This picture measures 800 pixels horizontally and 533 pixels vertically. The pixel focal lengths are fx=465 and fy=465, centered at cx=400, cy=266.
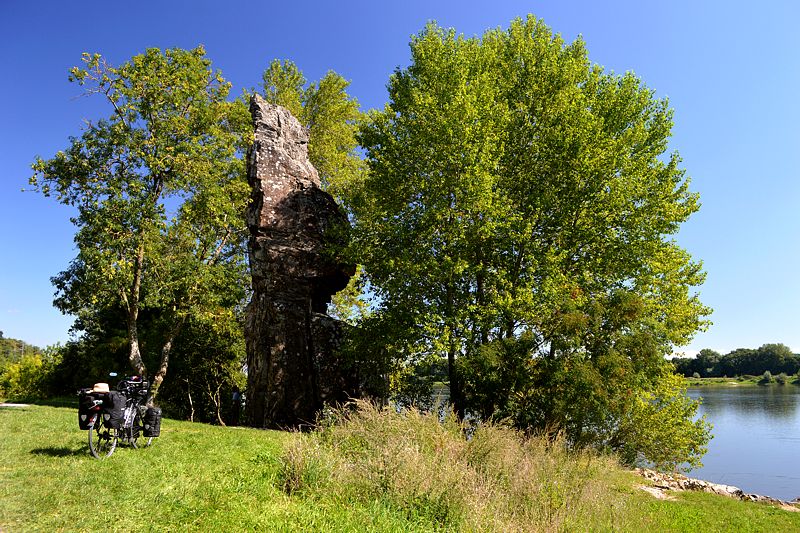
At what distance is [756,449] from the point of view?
33.5 m

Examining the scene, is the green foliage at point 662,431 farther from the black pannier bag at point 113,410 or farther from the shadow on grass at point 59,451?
the shadow on grass at point 59,451

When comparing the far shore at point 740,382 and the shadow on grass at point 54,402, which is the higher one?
the shadow on grass at point 54,402

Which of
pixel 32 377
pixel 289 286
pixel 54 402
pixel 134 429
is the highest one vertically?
pixel 289 286

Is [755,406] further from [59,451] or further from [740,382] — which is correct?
[59,451]

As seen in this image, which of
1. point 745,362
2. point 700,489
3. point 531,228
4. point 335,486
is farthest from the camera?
point 745,362

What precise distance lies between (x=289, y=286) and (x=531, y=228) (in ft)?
32.0

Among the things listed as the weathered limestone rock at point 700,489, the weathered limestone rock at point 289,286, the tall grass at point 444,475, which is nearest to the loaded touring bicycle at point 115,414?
the tall grass at point 444,475

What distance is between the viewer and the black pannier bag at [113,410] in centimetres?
870

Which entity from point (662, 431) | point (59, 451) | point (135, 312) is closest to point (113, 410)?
point (59, 451)

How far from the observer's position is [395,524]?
21.4 ft

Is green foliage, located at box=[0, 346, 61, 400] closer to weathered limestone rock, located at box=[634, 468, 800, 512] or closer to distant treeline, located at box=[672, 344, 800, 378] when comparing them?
weathered limestone rock, located at box=[634, 468, 800, 512]

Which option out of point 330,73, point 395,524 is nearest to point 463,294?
point 395,524

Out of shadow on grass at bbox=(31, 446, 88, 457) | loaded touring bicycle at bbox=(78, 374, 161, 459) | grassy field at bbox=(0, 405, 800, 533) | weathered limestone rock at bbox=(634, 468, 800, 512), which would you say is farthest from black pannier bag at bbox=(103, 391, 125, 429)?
weathered limestone rock at bbox=(634, 468, 800, 512)

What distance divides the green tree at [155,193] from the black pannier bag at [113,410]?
9.59 meters
